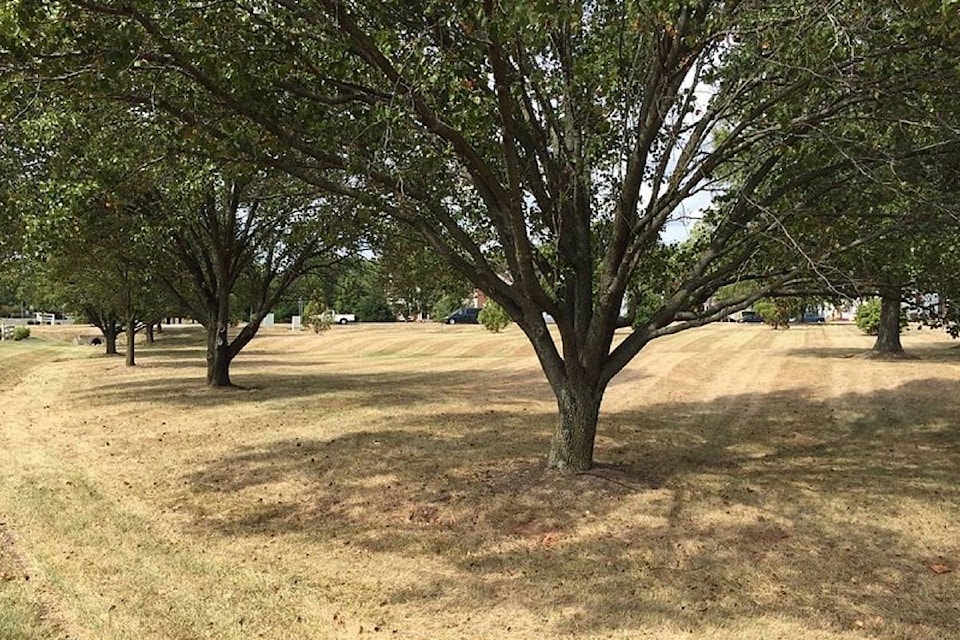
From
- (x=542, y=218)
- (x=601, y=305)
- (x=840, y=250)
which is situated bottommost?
(x=601, y=305)

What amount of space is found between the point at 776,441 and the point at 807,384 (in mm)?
7907

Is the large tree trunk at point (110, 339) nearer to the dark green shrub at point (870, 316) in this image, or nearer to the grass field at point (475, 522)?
the grass field at point (475, 522)

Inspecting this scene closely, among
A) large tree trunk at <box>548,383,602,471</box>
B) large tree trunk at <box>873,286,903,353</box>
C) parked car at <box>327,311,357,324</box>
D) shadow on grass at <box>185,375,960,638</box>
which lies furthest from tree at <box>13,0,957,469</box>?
parked car at <box>327,311,357,324</box>

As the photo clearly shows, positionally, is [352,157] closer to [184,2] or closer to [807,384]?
[184,2]

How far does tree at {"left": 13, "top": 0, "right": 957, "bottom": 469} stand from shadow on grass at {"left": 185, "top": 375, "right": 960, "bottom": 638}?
144 cm

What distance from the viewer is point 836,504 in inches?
305

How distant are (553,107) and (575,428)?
13.3 ft

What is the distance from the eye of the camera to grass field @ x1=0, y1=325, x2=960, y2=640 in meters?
4.98

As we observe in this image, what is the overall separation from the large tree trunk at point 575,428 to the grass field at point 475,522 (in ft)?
0.87

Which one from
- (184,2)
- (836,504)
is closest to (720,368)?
(836,504)

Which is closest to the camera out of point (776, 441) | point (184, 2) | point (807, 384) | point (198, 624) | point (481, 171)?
point (198, 624)

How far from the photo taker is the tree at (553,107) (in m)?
6.26

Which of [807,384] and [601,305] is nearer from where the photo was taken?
[601,305]

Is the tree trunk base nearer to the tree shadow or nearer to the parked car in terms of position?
the tree shadow
